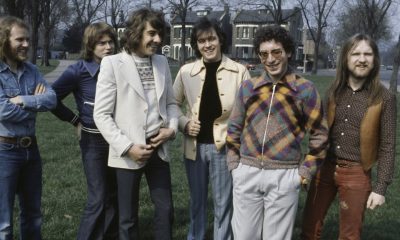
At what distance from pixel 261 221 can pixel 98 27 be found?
79.1 inches

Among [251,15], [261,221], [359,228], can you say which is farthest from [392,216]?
[251,15]

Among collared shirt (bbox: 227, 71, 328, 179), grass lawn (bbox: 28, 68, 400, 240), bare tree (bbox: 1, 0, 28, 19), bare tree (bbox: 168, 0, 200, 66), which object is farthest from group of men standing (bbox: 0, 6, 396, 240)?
bare tree (bbox: 168, 0, 200, 66)

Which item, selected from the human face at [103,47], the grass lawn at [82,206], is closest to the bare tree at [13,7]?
the grass lawn at [82,206]

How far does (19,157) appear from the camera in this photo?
3596 mm

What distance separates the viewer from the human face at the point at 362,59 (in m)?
3.41

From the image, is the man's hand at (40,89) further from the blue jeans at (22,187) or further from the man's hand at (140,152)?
the man's hand at (140,152)

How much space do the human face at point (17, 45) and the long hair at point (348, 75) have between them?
2.30 meters

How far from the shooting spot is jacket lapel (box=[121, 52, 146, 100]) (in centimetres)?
348

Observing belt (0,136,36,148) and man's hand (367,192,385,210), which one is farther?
belt (0,136,36,148)

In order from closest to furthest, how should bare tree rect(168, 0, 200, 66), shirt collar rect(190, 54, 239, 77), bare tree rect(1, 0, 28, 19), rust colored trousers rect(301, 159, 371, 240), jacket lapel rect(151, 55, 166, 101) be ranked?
rust colored trousers rect(301, 159, 371, 240) → jacket lapel rect(151, 55, 166, 101) → shirt collar rect(190, 54, 239, 77) → bare tree rect(1, 0, 28, 19) → bare tree rect(168, 0, 200, 66)

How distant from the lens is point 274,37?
3268mm

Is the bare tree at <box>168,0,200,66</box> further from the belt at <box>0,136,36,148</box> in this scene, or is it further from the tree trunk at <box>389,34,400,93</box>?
the belt at <box>0,136,36,148</box>

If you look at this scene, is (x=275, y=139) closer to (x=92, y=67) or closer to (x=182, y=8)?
(x=92, y=67)

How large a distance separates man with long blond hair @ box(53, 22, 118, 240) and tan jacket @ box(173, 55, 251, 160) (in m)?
0.66
